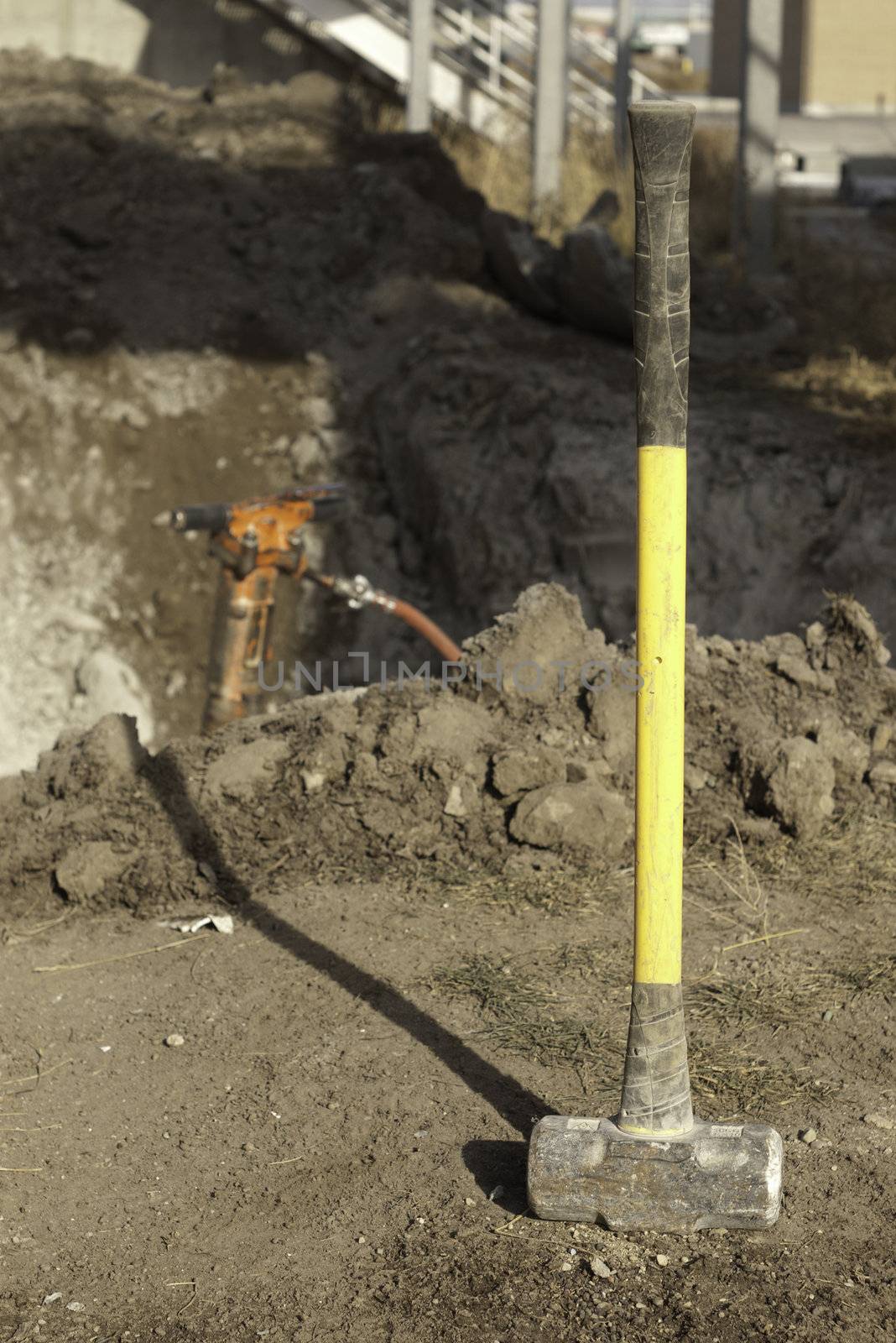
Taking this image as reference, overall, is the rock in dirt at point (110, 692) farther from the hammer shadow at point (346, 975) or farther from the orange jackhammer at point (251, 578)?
the hammer shadow at point (346, 975)

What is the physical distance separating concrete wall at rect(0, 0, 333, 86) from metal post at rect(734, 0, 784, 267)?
5.09 meters

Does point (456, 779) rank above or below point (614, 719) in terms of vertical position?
below

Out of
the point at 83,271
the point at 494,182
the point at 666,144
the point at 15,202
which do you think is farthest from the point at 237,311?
the point at 666,144

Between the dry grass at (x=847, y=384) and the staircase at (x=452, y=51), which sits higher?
the staircase at (x=452, y=51)

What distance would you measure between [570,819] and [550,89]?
27.9 ft

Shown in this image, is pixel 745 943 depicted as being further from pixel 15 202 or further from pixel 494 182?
pixel 494 182

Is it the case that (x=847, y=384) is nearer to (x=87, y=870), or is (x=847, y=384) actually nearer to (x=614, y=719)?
(x=614, y=719)

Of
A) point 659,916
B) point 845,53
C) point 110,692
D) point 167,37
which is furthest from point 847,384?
point 845,53

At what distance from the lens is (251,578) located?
5.72 meters

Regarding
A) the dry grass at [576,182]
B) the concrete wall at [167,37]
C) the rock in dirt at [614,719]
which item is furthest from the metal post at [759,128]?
the rock in dirt at [614,719]

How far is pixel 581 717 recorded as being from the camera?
457 cm

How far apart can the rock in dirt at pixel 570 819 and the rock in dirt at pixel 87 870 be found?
119cm

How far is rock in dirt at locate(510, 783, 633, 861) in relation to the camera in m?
4.26

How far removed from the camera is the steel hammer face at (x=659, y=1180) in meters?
2.62
